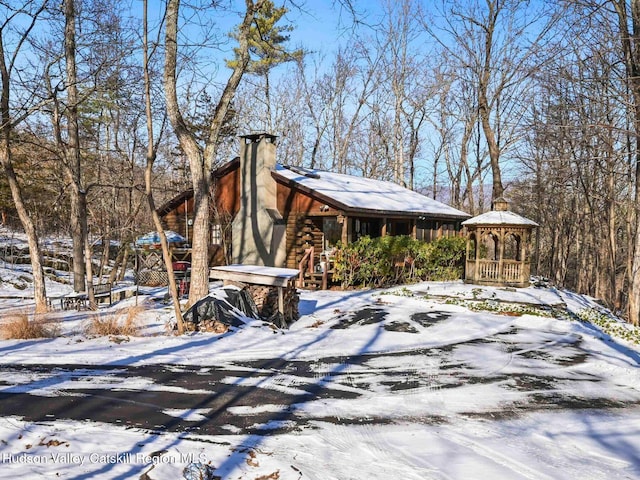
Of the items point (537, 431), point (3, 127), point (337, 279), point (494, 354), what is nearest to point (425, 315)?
point (494, 354)

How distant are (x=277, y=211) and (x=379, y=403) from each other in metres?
14.4

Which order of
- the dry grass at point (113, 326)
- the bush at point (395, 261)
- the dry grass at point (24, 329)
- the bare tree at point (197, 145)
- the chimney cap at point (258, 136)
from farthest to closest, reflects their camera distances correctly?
the chimney cap at point (258, 136)
the bush at point (395, 261)
the bare tree at point (197, 145)
the dry grass at point (113, 326)
the dry grass at point (24, 329)

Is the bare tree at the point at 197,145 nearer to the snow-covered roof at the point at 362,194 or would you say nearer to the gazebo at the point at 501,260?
the snow-covered roof at the point at 362,194

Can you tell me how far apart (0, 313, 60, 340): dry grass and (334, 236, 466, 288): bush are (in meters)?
9.87

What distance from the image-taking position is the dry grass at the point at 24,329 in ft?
29.4

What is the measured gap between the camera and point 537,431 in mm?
5375

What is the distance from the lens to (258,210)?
2017 cm

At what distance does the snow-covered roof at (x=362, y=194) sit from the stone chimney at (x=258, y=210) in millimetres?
754

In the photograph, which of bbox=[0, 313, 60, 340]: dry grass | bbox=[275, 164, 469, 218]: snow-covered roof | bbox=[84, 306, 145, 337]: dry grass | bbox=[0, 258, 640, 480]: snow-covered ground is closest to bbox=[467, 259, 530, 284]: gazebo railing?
bbox=[275, 164, 469, 218]: snow-covered roof

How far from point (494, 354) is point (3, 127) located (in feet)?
38.4

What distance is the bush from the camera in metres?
17.4

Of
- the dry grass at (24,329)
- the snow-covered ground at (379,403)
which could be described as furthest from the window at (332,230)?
the dry grass at (24,329)

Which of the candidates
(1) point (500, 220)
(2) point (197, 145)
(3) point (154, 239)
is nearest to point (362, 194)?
(1) point (500, 220)

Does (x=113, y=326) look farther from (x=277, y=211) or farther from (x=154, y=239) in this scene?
(x=154, y=239)
